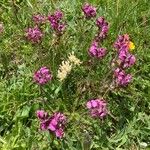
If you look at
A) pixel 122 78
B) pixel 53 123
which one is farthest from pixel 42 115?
pixel 122 78

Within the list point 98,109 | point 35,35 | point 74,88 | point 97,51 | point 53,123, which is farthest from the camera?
point 74,88

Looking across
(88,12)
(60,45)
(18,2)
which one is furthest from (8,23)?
(88,12)

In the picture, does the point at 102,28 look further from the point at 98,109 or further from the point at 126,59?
the point at 98,109

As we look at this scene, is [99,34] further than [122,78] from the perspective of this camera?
Yes

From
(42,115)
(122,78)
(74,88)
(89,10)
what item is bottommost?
(74,88)

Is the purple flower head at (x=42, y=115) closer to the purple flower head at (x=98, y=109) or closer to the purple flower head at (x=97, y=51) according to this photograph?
the purple flower head at (x=98, y=109)

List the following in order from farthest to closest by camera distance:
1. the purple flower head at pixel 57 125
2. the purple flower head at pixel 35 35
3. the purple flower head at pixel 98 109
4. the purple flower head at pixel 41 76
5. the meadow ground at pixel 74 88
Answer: the purple flower head at pixel 35 35 → the meadow ground at pixel 74 88 → the purple flower head at pixel 41 76 → the purple flower head at pixel 98 109 → the purple flower head at pixel 57 125

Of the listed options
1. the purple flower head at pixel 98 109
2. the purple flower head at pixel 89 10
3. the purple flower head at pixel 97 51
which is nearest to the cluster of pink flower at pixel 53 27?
the purple flower head at pixel 89 10

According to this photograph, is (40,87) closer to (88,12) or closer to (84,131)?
(84,131)

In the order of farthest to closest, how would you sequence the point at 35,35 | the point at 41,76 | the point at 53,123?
1. the point at 35,35
2. the point at 41,76
3. the point at 53,123

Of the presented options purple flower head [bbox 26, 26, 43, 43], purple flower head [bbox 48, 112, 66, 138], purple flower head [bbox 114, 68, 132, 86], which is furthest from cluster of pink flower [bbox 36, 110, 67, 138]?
purple flower head [bbox 26, 26, 43, 43]
